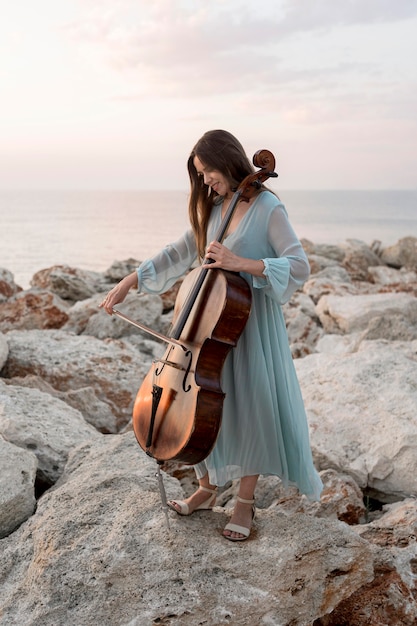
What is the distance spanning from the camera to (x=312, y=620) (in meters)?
2.46

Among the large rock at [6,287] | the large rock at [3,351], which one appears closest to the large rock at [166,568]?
the large rock at [3,351]

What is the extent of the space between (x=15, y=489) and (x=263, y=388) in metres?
1.18

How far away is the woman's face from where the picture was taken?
2883 mm

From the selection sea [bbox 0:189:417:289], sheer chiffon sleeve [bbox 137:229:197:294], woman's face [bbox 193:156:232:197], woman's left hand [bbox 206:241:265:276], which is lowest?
sea [bbox 0:189:417:289]

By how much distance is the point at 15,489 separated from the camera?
122 inches

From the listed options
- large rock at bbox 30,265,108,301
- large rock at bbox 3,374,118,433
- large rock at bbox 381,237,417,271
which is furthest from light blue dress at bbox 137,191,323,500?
large rock at bbox 381,237,417,271

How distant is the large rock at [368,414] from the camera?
3.90 m

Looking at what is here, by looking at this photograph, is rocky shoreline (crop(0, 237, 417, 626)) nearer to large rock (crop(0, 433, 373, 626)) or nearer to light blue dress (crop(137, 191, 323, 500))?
large rock (crop(0, 433, 373, 626))

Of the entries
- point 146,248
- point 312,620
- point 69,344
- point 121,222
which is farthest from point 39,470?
point 121,222

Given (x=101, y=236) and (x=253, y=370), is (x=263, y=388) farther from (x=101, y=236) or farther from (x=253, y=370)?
(x=101, y=236)

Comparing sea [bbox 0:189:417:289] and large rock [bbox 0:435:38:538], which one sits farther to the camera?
sea [bbox 0:189:417:289]

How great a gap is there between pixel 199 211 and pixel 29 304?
4.38m

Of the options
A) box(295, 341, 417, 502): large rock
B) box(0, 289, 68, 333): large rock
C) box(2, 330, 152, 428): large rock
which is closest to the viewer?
box(295, 341, 417, 502): large rock

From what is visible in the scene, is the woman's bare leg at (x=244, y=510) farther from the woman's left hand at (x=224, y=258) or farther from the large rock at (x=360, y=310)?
the large rock at (x=360, y=310)
